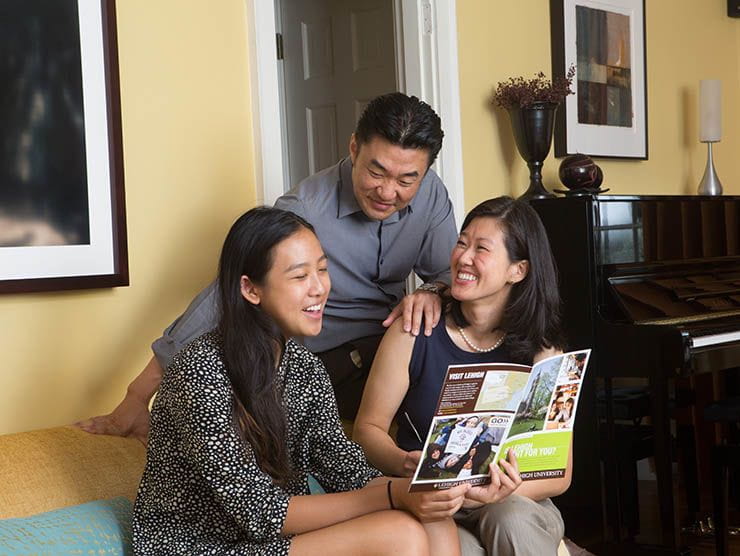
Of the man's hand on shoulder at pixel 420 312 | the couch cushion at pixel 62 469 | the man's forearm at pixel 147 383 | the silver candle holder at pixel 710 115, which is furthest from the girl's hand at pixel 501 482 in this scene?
the silver candle holder at pixel 710 115

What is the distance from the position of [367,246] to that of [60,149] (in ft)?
2.69

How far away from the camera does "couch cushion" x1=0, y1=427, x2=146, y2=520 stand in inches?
81.6

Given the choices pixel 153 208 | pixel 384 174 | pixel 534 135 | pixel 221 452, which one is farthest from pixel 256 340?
pixel 534 135

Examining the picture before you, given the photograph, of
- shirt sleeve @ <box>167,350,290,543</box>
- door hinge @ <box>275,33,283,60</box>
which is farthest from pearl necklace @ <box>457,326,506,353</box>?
door hinge @ <box>275,33,283,60</box>

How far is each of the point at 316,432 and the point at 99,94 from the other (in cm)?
113

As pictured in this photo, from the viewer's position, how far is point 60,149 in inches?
100

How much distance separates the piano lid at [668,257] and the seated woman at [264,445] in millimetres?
1461

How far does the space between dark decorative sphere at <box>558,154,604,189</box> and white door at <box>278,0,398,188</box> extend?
2.83 feet

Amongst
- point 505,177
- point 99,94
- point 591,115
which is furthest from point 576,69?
point 99,94

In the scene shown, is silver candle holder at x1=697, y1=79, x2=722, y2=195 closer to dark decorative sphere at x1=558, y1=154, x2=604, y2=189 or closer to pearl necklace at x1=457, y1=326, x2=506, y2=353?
dark decorative sphere at x1=558, y1=154, x2=604, y2=189

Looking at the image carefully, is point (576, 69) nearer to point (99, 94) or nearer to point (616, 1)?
point (616, 1)

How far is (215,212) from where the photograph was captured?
2.92m

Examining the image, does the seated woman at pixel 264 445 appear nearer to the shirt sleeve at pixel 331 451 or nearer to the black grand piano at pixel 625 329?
the shirt sleeve at pixel 331 451

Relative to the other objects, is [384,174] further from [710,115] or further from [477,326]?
[710,115]
